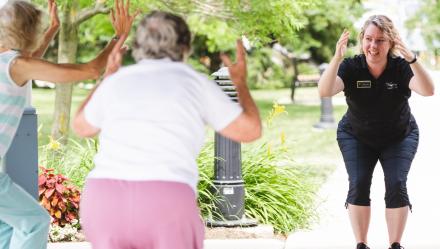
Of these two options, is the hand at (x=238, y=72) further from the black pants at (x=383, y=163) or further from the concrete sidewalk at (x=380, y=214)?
the concrete sidewalk at (x=380, y=214)

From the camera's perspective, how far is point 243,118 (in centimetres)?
344

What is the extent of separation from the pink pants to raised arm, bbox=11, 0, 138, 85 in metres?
1.14

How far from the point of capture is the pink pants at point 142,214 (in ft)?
10.6

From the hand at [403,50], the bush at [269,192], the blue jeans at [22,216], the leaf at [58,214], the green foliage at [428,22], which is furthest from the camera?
the green foliage at [428,22]

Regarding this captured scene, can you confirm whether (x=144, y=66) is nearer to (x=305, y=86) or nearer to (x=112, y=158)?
(x=112, y=158)

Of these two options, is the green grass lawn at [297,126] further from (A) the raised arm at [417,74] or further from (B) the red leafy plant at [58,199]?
(A) the raised arm at [417,74]

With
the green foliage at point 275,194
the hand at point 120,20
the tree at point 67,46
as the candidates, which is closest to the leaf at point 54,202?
the green foliage at point 275,194

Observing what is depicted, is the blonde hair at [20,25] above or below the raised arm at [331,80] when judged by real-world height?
above

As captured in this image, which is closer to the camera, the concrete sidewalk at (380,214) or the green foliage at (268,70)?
the concrete sidewalk at (380,214)

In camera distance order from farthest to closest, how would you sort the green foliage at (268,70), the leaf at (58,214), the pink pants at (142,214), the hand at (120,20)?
the green foliage at (268,70)
the leaf at (58,214)
the hand at (120,20)
the pink pants at (142,214)

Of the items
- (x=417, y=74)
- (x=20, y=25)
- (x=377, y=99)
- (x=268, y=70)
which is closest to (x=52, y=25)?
(x=20, y=25)

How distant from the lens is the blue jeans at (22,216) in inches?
186

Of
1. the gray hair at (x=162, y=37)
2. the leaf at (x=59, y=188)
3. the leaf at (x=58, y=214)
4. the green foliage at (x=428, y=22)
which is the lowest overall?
the green foliage at (x=428, y=22)

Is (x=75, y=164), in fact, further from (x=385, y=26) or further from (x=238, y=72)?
(x=238, y=72)
